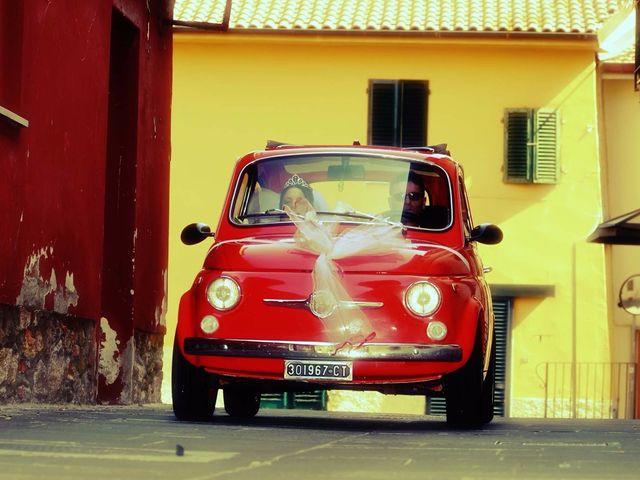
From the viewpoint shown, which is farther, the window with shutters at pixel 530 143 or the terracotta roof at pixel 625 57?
the terracotta roof at pixel 625 57

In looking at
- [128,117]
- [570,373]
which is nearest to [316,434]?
[128,117]

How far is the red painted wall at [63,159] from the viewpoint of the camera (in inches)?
460

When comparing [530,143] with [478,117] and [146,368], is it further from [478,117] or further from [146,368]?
[146,368]

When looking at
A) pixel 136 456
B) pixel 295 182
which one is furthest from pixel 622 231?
pixel 136 456

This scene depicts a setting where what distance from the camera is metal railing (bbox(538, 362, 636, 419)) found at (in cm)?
2686

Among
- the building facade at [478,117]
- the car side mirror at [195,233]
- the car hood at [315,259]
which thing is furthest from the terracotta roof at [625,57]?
the car hood at [315,259]

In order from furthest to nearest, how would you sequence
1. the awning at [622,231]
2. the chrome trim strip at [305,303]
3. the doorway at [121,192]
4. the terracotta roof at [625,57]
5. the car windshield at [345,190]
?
the terracotta roof at [625,57]
the awning at [622,231]
the doorway at [121,192]
the car windshield at [345,190]
the chrome trim strip at [305,303]

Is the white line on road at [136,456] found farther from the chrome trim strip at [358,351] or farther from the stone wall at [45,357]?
the stone wall at [45,357]

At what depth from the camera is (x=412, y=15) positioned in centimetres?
2788

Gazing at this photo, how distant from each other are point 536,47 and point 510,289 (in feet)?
13.3

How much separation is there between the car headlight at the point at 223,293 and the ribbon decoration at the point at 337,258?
0.48 metres

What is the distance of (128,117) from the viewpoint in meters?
15.9

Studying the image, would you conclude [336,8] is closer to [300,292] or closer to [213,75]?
[213,75]

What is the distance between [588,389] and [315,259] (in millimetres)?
17932
